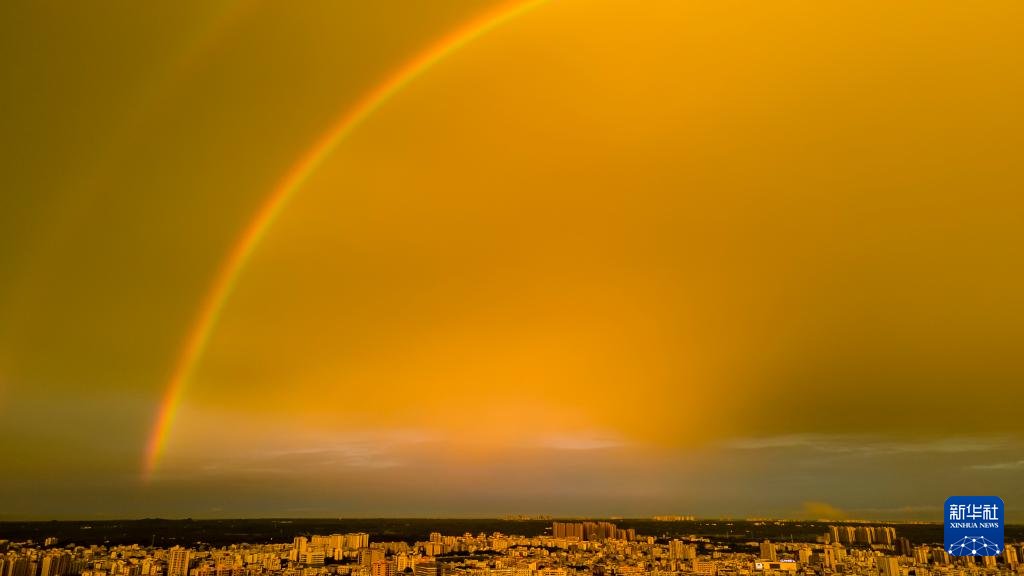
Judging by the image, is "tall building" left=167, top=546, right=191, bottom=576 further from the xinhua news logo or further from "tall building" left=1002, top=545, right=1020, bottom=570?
"tall building" left=1002, top=545, right=1020, bottom=570

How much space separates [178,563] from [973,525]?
1018 inches

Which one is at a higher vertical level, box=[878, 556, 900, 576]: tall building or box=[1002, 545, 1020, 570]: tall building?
box=[1002, 545, 1020, 570]: tall building

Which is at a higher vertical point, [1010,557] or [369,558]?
[1010,557]

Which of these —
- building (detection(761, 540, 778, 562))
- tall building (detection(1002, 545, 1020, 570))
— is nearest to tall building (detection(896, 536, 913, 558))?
tall building (detection(1002, 545, 1020, 570))

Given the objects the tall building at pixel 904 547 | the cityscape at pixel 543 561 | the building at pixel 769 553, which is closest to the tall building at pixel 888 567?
the cityscape at pixel 543 561

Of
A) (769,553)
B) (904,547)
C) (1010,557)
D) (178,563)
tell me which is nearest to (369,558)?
(178,563)

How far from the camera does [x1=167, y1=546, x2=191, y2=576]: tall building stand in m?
23.7

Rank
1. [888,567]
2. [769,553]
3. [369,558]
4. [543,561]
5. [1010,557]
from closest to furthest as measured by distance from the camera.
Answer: [1010,557] → [888,567] → [543,561] → [769,553] → [369,558]

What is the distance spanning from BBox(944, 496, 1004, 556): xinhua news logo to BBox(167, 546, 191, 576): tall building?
23410mm

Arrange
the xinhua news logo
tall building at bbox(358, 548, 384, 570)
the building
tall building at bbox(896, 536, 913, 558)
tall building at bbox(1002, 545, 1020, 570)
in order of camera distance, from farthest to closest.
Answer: the building
tall building at bbox(358, 548, 384, 570)
tall building at bbox(896, 536, 913, 558)
tall building at bbox(1002, 545, 1020, 570)
the xinhua news logo

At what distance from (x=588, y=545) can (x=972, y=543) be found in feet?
94.8

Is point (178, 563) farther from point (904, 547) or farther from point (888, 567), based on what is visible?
point (904, 547)

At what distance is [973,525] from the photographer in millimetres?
10477

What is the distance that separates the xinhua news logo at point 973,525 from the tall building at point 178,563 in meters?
23.4
